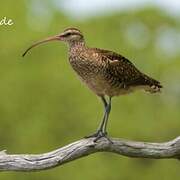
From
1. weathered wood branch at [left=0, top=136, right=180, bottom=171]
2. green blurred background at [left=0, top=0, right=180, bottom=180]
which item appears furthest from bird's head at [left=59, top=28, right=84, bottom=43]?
green blurred background at [left=0, top=0, right=180, bottom=180]

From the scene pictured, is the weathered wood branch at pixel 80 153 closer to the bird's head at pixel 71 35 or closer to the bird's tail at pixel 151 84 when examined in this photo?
the bird's tail at pixel 151 84

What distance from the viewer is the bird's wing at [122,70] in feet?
42.1

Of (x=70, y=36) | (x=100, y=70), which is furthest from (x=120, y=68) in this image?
(x=70, y=36)

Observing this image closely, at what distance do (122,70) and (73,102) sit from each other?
1906 cm

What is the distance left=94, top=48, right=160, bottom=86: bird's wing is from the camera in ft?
42.1

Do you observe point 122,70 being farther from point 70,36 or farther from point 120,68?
point 70,36

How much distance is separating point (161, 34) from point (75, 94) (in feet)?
14.2

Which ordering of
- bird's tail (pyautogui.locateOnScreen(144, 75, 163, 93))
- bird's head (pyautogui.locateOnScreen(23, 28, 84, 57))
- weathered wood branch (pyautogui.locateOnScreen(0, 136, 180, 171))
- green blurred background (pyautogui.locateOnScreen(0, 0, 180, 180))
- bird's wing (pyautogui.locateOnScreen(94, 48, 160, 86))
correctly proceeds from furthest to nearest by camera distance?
green blurred background (pyautogui.locateOnScreen(0, 0, 180, 180))
bird's tail (pyautogui.locateOnScreen(144, 75, 163, 93))
bird's wing (pyautogui.locateOnScreen(94, 48, 160, 86))
bird's head (pyautogui.locateOnScreen(23, 28, 84, 57))
weathered wood branch (pyautogui.locateOnScreen(0, 136, 180, 171))

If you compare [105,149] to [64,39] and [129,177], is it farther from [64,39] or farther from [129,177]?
[129,177]

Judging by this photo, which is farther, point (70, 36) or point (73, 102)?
point (73, 102)

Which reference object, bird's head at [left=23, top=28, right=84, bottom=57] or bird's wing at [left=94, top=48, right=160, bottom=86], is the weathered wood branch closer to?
bird's wing at [left=94, top=48, right=160, bottom=86]

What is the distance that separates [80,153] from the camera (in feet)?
39.5

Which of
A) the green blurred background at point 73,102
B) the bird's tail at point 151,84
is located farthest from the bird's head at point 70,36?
the green blurred background at point 73,102

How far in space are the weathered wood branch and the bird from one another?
0.21 metres
